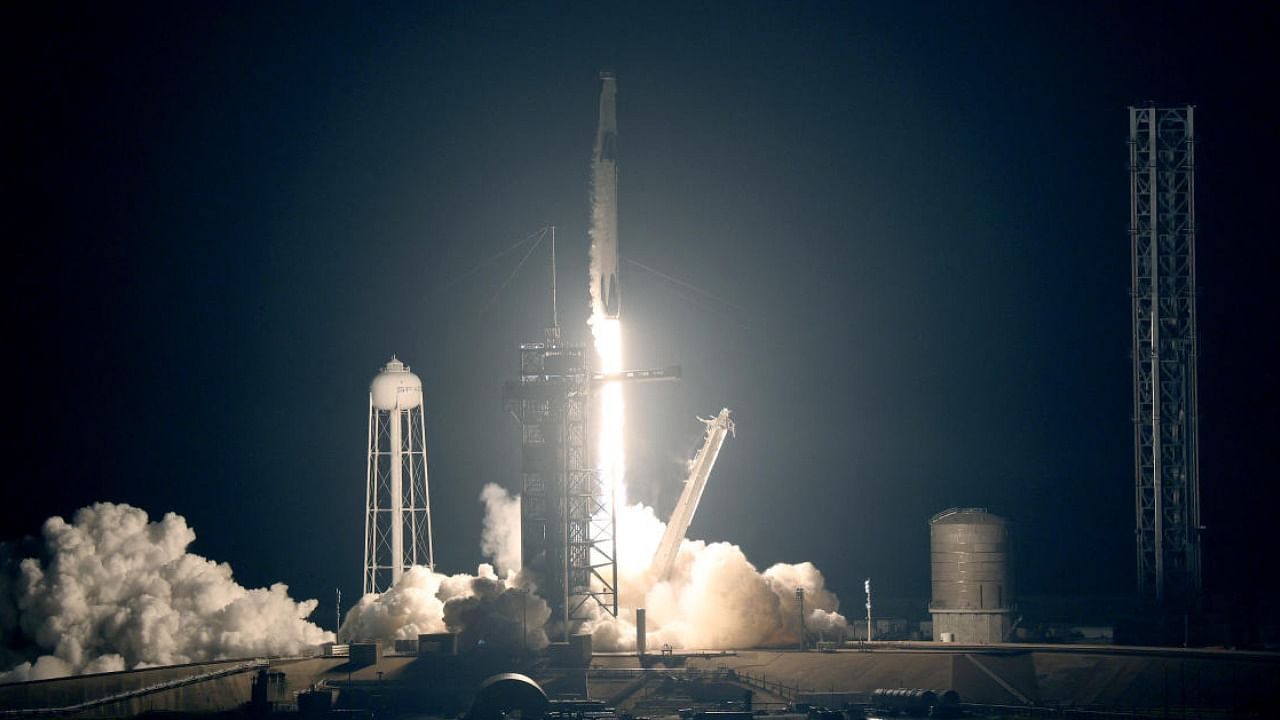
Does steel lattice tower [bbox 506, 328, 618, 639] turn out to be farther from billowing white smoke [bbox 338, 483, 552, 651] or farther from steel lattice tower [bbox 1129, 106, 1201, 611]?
steel lattice tower [bbox 1129, 106, 1201, 611]

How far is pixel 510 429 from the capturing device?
14725cm

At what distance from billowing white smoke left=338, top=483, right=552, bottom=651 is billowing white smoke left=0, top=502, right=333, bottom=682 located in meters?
4.62

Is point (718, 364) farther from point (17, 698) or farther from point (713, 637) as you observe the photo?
point (17, 698)

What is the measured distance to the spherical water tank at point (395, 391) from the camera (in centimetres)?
11012

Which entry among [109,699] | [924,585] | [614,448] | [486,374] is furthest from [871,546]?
[109,699]

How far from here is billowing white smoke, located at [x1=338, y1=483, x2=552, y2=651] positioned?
325ft

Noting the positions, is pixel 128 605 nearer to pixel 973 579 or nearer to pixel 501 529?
pixel 501 529

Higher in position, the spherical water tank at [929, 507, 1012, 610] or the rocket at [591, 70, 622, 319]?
the rocket at [591, 70, 622, 319]

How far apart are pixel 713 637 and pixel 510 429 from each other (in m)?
46.3

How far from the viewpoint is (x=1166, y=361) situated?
107562mm

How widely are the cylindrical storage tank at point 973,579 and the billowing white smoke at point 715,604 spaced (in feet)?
20.6

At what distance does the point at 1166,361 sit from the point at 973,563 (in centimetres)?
1450

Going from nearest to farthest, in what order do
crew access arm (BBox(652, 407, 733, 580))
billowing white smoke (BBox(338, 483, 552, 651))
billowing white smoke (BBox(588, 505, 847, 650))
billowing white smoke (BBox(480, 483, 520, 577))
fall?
1. billowing white smoke (BBox(338, 483, 552, 651))
2. billowing white smoke (BBox(588, 505, 847, 650))
3. crew access arm (BBox(652, 407, 733, 580))
4. billowing white smoke (BBox(480, 483, 520, 577))

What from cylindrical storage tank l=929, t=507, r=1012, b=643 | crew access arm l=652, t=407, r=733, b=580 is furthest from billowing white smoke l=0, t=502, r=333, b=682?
cylindrical storage tank l=929, t=507, r=1012, b=643
